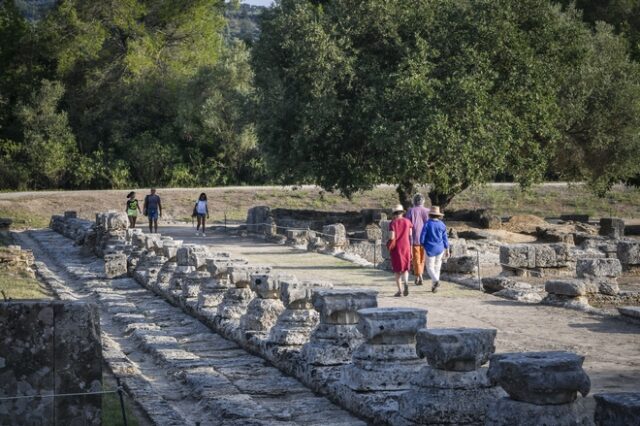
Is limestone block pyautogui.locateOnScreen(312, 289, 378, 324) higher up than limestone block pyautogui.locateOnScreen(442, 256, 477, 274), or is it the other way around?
limestone block pyautogui.locateOnScreen(312, 289, 378, 324)

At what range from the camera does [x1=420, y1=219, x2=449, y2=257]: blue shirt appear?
17.5m

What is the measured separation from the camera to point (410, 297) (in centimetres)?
1719

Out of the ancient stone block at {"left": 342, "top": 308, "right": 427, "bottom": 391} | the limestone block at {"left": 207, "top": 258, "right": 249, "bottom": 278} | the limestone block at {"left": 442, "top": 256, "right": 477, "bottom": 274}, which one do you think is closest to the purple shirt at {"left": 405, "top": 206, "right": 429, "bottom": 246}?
the limestone block at {"left": 442, "top": 256, "right": 477, "bottom": 274}

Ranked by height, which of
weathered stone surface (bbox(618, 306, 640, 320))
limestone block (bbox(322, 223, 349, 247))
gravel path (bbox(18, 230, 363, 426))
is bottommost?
gravel path (bbox(18, 230, 363, 426))

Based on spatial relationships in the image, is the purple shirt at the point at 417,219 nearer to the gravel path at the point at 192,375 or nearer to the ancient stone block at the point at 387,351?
the gravel path at the point at 192,375

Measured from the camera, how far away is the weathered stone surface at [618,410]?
5.76 metres

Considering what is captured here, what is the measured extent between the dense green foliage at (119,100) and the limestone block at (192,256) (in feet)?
A: 103

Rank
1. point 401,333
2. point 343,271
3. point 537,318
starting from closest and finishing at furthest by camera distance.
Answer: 1. point 401,333
2. point 537,318
3. point 343,271

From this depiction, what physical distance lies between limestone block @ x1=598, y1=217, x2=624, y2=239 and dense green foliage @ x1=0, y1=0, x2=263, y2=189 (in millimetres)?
20942

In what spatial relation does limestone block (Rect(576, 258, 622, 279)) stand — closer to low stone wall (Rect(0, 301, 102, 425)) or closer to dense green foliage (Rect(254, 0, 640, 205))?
dense green foliage (Rect(254, 0, 640, 205))

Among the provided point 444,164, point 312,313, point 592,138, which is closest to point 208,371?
point 312,313

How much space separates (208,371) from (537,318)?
544cm

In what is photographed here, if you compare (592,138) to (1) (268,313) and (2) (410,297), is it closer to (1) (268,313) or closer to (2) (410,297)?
(2) (410,297)

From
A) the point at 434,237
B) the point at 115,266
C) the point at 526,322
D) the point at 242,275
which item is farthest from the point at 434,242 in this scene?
the point at 115,266
